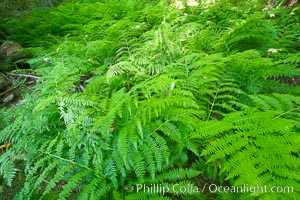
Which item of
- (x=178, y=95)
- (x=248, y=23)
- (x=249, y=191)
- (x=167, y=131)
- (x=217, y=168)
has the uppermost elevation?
(x=248, y=23)

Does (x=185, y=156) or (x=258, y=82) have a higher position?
(x=258, y=82)

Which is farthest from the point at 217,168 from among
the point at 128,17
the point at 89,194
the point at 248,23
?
the point at 128,17

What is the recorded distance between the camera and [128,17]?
14.0 feet

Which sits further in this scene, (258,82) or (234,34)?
(234,34)

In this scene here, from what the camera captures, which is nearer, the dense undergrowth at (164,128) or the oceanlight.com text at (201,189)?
the oceanlight.com text at (201,189)

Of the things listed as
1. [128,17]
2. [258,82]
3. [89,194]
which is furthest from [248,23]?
[89,194]

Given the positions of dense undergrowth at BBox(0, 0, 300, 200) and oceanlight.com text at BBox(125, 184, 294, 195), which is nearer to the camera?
oceanlight.com text at BBox(125, 184, 294, 195)

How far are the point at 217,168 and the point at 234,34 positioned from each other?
6.17 ft

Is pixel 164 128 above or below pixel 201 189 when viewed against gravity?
above

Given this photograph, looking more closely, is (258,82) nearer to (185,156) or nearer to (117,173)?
(185,156)

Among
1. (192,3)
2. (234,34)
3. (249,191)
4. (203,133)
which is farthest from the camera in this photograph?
(192,3)

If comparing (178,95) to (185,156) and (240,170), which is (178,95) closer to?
(185,156)

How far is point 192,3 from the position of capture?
15.2ft

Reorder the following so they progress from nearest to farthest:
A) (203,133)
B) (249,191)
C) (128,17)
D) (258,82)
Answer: (249,191), (203,133), (258,82), (128,17)
